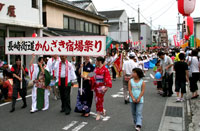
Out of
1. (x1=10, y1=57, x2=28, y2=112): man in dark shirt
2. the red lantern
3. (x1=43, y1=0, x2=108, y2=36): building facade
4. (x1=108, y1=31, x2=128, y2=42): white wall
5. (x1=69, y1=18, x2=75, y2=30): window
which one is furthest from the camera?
(x1=108, y1=31, x2=128, y2=42): white wall

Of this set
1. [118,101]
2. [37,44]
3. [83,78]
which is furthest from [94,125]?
[37,44]

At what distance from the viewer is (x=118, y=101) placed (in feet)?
28.0

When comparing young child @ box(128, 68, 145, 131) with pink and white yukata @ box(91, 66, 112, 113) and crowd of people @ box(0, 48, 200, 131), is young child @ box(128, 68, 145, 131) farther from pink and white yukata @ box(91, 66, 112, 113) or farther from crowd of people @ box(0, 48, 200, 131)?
pink and white yukata @ box(91, 66, 112, 113)

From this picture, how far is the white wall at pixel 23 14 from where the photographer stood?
11723mm

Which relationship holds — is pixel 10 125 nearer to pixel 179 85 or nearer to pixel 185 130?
pixel 185 130

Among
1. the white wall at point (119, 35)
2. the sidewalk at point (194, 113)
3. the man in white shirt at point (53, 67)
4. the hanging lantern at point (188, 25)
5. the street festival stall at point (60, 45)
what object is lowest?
the sidewalk at point (194, 113)

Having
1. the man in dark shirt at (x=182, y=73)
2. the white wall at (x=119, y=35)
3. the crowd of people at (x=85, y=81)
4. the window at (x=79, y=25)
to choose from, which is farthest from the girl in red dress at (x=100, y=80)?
the white wall at (x=119, y=35)

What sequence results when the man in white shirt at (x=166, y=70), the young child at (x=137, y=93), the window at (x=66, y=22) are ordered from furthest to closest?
the window at (x=66, y=22), the man in white shirt at (x=166, y=70), the young child at (x=137, y=93)

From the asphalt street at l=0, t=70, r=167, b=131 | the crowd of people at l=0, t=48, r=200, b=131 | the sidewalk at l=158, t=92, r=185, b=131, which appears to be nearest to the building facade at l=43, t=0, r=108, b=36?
the crowd of people at l=0, t=48, r=200, b=131

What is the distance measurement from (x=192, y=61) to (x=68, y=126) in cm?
564

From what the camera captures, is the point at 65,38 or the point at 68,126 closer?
the point at 68,126

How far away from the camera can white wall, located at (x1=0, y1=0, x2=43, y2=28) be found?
11.7 metres

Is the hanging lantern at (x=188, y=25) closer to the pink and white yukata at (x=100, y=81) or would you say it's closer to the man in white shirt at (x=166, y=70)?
the man in white shirt at (x=166, y=70)

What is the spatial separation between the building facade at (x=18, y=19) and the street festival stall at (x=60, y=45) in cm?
435
